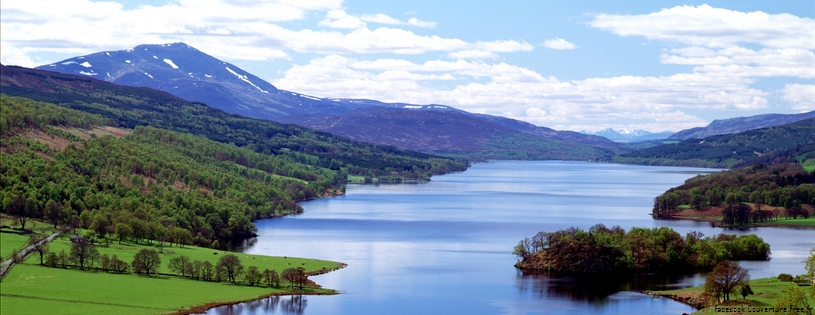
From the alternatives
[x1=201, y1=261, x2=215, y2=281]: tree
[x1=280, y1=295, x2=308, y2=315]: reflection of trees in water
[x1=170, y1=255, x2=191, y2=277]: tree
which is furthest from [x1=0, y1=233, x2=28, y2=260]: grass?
[x1=280, y1=295, x2=308, y2=315]: reflection of trees in water

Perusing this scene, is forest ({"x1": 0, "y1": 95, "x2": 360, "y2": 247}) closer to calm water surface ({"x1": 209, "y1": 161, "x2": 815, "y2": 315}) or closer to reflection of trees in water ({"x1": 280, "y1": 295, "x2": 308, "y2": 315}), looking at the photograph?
calm water surface ({"x1": 209, "y1": 161, "x2": 815, "y2": 315})

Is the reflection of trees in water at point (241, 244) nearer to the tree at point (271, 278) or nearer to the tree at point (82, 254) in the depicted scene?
the tree at point (82, 254)

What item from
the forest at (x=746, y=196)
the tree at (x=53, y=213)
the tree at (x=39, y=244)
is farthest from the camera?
the forest at (x=746, y=196)

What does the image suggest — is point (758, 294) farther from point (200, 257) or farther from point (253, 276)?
point (200, 257)

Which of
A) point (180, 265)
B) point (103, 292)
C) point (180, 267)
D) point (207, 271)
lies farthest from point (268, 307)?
point (180, 265)

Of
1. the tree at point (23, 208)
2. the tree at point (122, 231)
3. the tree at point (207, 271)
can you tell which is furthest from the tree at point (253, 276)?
the tree at point (23, 208)

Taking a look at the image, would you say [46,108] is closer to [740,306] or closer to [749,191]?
[749,191]

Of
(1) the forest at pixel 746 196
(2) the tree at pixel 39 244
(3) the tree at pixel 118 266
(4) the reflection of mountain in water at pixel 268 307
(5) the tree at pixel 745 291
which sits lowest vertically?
(4) the reflection of mountain in water at pixel 268 307

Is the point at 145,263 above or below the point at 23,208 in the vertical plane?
below
